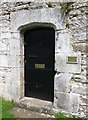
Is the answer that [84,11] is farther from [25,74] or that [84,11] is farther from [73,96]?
[25,74]

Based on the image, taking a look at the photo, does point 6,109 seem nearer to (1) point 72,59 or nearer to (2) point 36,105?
(2) point 36,105

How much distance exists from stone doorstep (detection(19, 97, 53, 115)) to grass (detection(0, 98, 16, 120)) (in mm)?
298

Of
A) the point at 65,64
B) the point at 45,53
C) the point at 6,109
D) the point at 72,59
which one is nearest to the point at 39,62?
the point at 45,53

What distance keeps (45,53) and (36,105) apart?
128 cm

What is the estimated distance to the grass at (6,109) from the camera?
4996 mm

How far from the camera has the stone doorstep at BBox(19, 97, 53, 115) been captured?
17.4 feet

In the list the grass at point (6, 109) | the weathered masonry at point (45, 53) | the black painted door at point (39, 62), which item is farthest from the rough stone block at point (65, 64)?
the grass at point (6, 109)

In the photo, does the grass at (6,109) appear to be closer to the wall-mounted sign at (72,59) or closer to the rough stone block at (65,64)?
the rough stone block at (65,64)

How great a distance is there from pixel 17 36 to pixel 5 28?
416 mm

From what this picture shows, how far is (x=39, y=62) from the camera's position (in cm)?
563

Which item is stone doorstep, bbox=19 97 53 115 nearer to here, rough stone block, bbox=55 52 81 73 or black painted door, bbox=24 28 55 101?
black painted door, bbox=24 28 55 101

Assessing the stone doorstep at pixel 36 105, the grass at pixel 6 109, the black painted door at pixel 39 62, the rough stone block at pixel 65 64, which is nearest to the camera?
the rough stone block at pixel 65 64

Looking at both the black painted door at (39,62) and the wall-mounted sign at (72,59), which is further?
the black painted door at (39,62)

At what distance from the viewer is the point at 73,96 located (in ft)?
16.1
